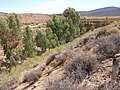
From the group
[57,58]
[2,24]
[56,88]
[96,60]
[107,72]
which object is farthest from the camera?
[2,24]

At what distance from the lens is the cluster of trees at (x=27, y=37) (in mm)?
38350

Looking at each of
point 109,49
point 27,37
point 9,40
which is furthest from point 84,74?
point 27,37

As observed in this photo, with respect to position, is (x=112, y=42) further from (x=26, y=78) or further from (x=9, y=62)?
(x=9, y=62)

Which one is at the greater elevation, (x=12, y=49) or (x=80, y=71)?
(x=80, y=71)

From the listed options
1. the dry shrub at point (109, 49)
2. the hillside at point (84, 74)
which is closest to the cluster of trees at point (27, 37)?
the hillside at point (84, 74)

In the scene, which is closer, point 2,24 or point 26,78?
point 26,78

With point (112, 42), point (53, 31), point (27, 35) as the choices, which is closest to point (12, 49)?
point (27, 35)

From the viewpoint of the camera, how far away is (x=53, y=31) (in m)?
54.3

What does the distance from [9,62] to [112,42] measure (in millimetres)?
31318

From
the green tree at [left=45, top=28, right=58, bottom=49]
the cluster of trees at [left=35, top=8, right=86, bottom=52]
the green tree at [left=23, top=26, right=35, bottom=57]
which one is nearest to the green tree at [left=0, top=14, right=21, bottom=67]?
the green tree at [left=23, top=26, right=35, bottom=57]

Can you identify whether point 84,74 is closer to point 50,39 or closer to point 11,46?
point 11,46

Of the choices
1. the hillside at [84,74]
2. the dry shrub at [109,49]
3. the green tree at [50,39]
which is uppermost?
the dry shrub at [109,49]

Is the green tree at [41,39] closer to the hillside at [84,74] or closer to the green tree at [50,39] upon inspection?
the green tree at [50,39]

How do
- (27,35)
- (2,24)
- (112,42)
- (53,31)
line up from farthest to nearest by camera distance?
(53,31) < (27,35) < (2,24) < (112,42)
